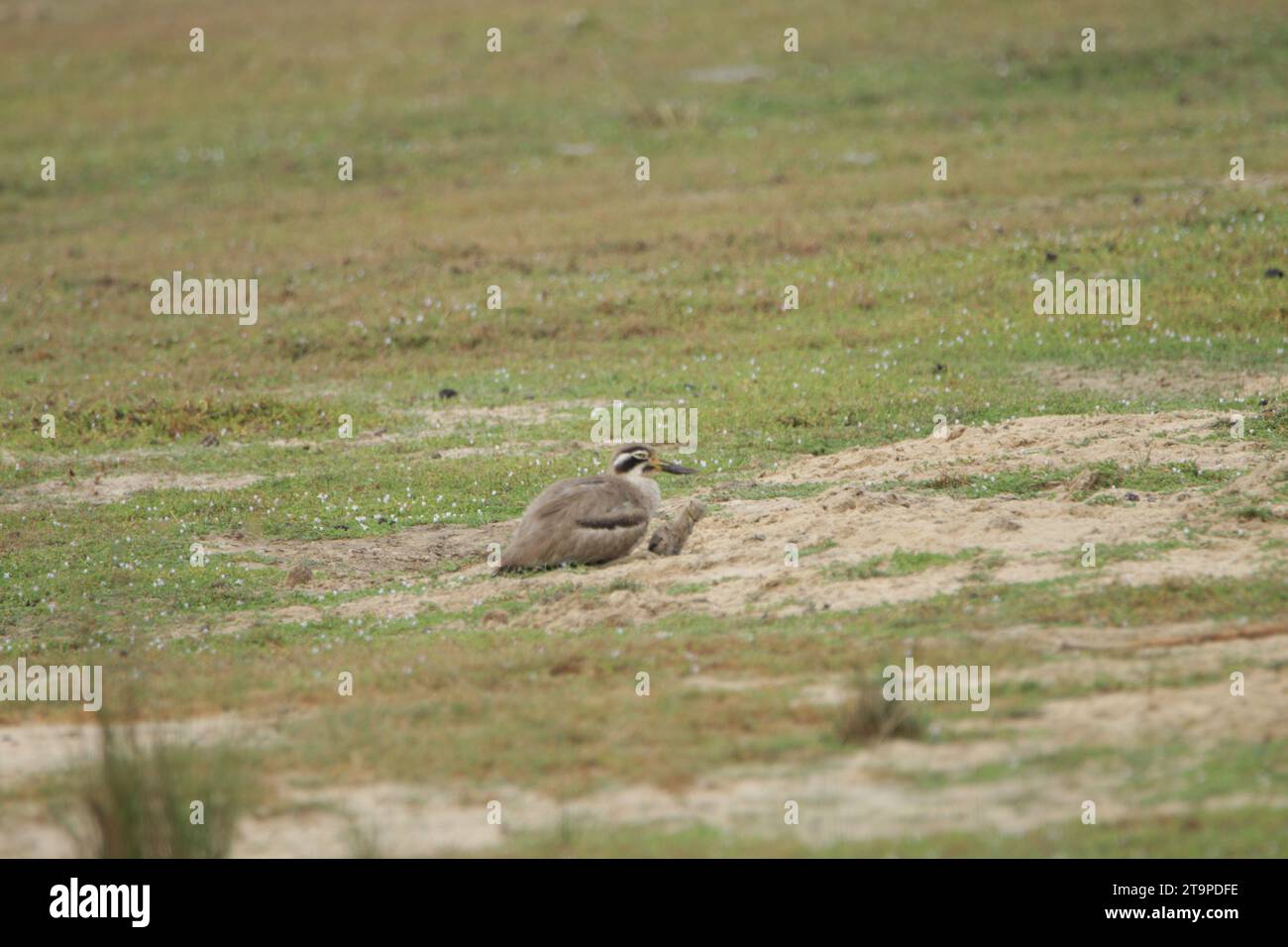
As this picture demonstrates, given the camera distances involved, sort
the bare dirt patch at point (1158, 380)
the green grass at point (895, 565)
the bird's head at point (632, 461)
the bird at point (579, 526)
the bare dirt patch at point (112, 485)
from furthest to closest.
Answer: the bare dirt patch at point (1158, 380) < the bare dirt patch at point (112, 485) < the bird's head at point (632, 461) < the bird at point (579, 526) < the green grass at point (895, 565)

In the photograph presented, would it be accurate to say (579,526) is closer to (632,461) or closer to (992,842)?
(632,461)

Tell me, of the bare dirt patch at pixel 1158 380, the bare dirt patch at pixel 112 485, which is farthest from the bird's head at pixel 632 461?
the bare dirt patch at pixel 1158 380

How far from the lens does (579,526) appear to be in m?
12.3

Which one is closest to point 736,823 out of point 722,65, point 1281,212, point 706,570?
point 706,570

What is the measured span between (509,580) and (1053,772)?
5522 millimetres

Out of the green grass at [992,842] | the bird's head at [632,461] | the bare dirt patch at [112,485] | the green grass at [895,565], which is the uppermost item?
the bird's head at [632,461]

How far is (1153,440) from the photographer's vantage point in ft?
46.0

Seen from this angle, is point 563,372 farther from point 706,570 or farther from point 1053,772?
point 1053,772

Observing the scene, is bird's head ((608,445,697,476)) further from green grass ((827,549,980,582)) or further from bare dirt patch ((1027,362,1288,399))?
bare dirt patch ((1027,362,1288,399))

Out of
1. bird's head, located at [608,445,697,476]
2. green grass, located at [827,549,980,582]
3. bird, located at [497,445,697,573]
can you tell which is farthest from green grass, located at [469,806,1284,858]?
bird's head, located at [608,445,697,476]

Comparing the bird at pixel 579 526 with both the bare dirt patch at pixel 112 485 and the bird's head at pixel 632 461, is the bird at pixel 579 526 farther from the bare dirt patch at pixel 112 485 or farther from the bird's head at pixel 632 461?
the bare dirt patch at pixel 112 485

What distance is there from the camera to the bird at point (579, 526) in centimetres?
1234

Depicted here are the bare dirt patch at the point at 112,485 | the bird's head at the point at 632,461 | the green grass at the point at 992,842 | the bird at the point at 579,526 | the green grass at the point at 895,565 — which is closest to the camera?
the green grass at the point at 992,842

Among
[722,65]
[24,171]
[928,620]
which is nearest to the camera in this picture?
[928,620]
